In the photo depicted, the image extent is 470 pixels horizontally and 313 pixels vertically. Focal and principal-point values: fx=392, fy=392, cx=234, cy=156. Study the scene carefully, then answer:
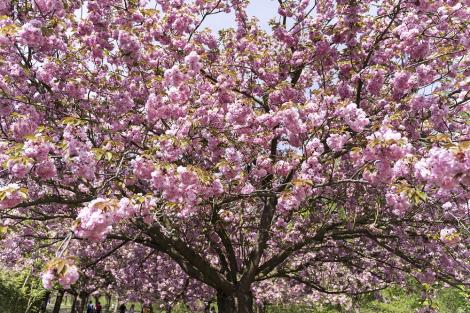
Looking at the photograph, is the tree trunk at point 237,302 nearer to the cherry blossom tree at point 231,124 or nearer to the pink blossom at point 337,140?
the cherry blossom tree at point 231,124

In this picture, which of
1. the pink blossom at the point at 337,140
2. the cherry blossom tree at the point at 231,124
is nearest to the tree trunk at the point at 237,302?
the cherry blossom tree at the point at 231,124

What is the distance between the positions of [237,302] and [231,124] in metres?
4.34

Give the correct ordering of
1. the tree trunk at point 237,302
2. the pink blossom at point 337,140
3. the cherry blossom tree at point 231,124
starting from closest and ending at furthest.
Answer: the cherry blossom tree at point 231,124
the pink blossom at point 337,140
the tree trunk at point 237,302

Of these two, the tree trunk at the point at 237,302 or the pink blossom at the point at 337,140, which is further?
the tree trunk at the point at 237,302

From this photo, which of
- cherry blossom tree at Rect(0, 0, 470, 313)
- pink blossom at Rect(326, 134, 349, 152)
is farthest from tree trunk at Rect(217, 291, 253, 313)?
pink blossom at Rect(326, 134, 349, 152)

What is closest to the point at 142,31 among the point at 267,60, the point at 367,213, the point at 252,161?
the point at 267,60

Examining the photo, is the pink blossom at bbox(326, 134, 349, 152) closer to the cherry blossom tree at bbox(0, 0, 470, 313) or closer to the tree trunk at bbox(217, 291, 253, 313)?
the cherry blossom tree at bbox(0, 0, 470, 313)

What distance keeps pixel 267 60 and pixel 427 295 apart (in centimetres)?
605

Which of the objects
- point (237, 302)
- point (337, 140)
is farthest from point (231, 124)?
point (237, 302)

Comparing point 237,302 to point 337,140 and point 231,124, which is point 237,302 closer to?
point 231,124

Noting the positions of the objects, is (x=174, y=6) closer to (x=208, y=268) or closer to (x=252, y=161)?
(x=252, y=161)

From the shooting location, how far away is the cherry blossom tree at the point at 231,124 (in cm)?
558

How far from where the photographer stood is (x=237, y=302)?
30.7 ft

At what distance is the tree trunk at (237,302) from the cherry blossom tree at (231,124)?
0.13ft
